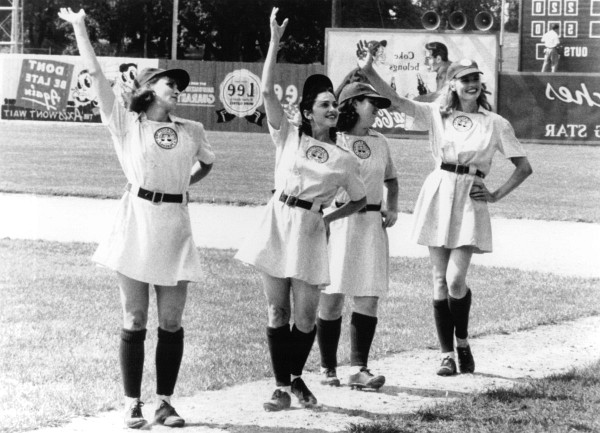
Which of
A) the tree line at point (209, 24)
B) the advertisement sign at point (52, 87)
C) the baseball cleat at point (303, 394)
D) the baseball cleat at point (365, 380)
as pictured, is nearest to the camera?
the baseball cleat at point (303, 394)

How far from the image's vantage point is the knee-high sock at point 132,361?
5.33 meters

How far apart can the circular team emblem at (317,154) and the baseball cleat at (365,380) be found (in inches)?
51.3

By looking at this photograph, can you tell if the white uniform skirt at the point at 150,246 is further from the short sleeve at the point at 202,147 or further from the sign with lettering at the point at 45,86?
the sign with lettering at the point at 45,86

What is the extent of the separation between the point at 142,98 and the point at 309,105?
36.3 inches

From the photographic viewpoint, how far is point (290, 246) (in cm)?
566

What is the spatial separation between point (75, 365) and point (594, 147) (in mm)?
26673

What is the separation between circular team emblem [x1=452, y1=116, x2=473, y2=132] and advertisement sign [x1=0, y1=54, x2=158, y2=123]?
29839mm

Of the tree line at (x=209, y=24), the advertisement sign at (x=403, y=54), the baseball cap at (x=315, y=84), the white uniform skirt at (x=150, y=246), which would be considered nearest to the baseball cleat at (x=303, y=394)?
the white uniform skirt at (x=150, y=246)

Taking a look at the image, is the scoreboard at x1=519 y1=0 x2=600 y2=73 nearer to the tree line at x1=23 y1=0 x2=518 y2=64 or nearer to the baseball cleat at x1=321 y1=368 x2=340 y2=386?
the tree line at x1=23 y1=0 x2=518 y2=64

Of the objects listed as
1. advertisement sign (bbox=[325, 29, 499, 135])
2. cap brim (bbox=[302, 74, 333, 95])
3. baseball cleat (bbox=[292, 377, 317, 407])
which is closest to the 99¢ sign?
advertisement sign (bbox=[325, 29, 499, 135])

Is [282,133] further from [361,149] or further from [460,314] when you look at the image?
[460,314]

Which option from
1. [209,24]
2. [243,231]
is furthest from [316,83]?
[209,24]

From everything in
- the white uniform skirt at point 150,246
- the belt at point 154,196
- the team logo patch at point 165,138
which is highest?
the team logo patch at point 165,138

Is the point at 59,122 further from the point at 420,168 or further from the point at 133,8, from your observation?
the point at 420,168
